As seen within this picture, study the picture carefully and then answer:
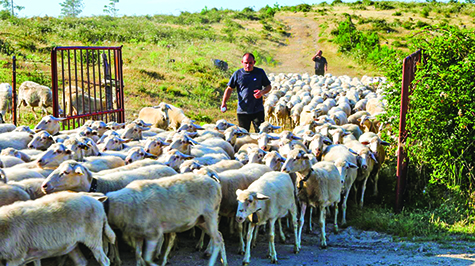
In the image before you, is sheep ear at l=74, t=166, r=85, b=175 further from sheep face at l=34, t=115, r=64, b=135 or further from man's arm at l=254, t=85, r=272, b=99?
man's arm at l=254, t=85, r=272, b=99

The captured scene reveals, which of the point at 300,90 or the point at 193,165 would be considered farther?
the point at 300,90

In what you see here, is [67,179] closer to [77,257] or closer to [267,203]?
[77,257]

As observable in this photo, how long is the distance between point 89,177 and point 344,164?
15.0ft

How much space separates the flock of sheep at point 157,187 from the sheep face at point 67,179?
1 centimetres

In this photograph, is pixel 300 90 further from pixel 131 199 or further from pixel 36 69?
pixel 131 199

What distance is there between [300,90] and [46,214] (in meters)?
17.6

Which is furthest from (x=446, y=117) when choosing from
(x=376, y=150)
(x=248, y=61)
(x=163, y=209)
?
(x=163, y=209)

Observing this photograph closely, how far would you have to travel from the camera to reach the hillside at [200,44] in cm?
2305

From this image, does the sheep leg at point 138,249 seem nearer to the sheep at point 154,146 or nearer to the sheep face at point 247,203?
the sheep face at point 247,203

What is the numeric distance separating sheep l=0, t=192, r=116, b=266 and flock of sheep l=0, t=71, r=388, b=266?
0.01 m

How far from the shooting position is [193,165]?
789cm

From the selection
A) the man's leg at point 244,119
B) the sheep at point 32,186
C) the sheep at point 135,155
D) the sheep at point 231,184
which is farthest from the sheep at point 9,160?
the man's leg at point 244,119

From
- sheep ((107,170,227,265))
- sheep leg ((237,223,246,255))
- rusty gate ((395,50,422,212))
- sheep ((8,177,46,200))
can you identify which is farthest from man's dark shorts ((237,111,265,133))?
sheep ((8,177,46,200))

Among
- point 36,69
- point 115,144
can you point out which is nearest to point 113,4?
point 36,69
